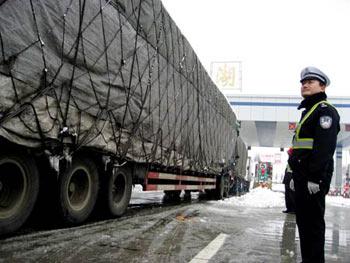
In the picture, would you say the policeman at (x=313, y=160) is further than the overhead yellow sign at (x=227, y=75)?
No

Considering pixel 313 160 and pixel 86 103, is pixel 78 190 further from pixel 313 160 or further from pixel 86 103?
pixel 313 160

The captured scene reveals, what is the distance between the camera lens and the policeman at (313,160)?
3.31m

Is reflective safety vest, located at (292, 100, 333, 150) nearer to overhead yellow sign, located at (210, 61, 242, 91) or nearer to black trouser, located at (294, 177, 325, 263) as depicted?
black trouser, located at (294, 177, 325, 263)

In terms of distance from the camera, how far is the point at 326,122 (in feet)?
10.9

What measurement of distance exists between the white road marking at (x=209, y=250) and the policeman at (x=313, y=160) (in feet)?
2.85

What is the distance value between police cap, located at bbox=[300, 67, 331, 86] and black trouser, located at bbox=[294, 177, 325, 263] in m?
0.88

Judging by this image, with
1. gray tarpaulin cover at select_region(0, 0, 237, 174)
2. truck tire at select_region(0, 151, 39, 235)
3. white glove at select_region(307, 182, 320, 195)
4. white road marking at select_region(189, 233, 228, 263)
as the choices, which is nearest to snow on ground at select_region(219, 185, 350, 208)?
gray tarpaulin cover at select_region(0, 0, 237, 174)

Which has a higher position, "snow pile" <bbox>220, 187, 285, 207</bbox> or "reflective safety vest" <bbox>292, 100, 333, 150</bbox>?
"reflective safety vest" <bbox>292, 100, 333, 150</bbox>

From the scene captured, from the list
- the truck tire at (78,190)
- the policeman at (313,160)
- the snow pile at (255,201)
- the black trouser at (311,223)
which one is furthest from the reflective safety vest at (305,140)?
the snow pile at (255,201)

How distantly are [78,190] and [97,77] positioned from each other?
1.47 m

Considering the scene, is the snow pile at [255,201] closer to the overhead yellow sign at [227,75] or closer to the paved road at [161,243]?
the paved road at [161,243]

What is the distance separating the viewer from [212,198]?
49.0 ft

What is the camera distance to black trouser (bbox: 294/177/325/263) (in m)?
3.32

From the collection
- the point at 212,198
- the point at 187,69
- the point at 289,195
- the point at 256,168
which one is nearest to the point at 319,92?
the point at 187,69
